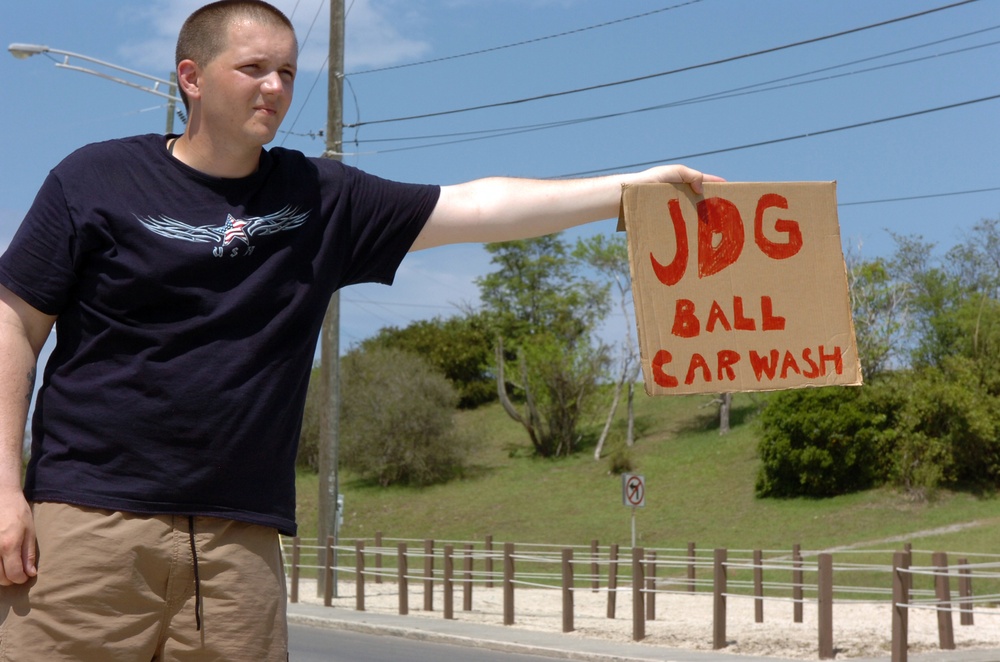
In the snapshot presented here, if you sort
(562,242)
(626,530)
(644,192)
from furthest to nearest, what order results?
(562,242) < (626,530) < (644,192)

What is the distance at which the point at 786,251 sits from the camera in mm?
3438

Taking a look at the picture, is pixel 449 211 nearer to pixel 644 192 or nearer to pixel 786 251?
pixel 644 192

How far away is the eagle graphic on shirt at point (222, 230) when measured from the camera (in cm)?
234

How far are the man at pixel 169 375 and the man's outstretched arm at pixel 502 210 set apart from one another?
0.36 meters

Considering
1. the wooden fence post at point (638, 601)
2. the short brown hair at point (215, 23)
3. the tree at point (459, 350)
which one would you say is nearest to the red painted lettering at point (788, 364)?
the short brown hair at point (215, 23)

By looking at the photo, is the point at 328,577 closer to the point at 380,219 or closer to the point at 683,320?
the point at 683,320

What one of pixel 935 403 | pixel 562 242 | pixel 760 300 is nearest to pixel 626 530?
pixel 935 403

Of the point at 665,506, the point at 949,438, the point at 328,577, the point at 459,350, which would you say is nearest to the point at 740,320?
the point at 328,577

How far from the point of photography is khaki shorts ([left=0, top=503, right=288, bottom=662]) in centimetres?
222

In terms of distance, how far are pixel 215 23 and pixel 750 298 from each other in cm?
170

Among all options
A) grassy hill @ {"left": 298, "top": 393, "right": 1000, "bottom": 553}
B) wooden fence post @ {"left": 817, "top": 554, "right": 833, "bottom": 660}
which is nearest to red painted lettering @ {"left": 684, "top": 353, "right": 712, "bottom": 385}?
wooden fence post @ {"left": 817, "top": 554, "right": 833, "bottom": 660}

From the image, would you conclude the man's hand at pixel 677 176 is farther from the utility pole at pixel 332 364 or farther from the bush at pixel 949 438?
the bush at pixel 949 438

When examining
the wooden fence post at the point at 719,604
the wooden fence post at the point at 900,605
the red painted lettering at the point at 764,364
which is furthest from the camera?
the wooden fence post at the point at 719,604

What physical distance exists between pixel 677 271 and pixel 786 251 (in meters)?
0.33
